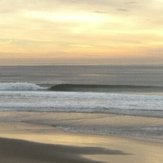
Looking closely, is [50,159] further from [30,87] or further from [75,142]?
[30,87]

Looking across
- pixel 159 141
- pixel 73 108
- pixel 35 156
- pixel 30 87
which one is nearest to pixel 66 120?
pixel 73 108

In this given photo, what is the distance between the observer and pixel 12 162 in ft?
30.1

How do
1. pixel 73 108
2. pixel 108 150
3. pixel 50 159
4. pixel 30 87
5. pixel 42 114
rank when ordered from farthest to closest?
pixel 30 87, pixel 73 108, pixel 42 114, pixel 108 150, pixel 50 159

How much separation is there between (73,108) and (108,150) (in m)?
9.81

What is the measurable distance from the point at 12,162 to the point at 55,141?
9.51 feet

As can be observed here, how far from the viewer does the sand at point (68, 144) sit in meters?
9.84

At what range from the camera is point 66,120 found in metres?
16.6

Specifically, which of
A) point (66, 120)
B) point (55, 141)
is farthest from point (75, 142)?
point (66, 120)

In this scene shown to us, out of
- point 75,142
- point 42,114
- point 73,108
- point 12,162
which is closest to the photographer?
point 12,162

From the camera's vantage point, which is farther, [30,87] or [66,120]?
[30,87]

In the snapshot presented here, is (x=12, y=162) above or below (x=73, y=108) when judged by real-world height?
above

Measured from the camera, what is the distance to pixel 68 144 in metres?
11.6

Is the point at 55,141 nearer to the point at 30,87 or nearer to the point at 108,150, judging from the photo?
the point at 108,150

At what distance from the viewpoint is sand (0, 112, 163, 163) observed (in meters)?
9.84
